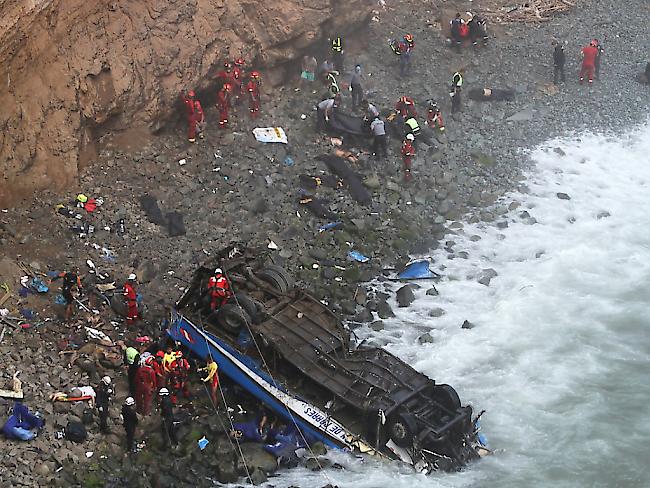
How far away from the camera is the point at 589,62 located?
87.3 ft

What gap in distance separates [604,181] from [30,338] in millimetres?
15117

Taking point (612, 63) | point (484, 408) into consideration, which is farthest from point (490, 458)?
point (612, 63)

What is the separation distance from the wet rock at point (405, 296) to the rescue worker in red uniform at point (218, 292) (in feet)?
13.9

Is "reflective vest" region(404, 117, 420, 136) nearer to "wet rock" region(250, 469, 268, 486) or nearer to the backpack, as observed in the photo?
"wet rock" region(250, 469, 268, 486)

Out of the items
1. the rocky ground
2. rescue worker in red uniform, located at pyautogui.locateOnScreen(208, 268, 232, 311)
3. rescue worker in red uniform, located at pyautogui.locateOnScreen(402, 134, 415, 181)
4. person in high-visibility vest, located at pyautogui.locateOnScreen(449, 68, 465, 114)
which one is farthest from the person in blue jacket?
person in high-visibility vest, located at pyautogui.locateOnScreen(449, 68, 465, 114)

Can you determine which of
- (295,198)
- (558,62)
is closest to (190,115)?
(295,198)

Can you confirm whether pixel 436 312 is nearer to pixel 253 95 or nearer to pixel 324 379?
pixel 324 379

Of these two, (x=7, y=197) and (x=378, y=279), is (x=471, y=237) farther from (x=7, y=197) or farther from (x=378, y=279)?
(x=7, y=197)

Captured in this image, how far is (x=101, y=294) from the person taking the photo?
15.9m

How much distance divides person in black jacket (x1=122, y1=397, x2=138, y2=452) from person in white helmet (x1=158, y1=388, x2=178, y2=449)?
0.42 m

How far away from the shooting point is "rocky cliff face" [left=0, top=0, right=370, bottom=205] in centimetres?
1708

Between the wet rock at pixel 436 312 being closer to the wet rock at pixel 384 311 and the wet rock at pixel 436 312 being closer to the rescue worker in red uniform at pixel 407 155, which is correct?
the wet rock at pixel 384 311

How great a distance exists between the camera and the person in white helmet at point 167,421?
43.9ft

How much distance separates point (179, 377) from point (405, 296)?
5730 millimetres
